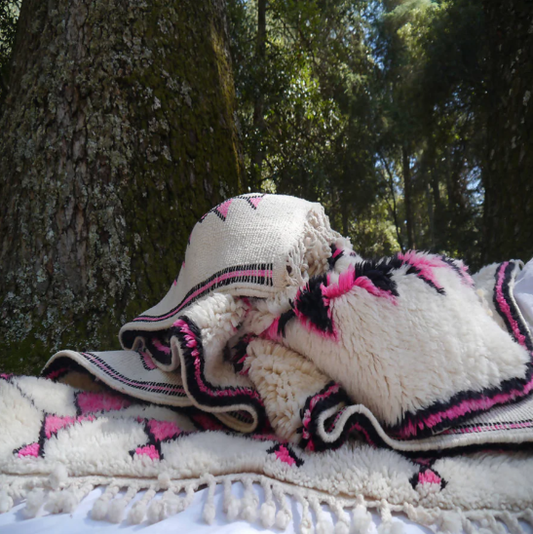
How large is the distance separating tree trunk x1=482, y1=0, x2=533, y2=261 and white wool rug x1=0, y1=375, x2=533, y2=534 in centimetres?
179

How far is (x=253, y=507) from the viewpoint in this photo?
0.61 metres

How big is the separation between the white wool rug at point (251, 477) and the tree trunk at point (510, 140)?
1786 mm

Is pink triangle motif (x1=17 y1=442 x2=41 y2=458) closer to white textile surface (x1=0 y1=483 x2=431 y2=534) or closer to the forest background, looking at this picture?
white textile surface (x1=0 y1=483 x2=431 y2=534)

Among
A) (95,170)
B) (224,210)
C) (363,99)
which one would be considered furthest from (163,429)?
(363,99)

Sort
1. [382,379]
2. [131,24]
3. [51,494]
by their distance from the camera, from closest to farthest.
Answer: [51,494]
[382,379]
[131,24]

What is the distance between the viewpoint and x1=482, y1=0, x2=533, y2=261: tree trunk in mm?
2219

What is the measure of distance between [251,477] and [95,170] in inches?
59.9

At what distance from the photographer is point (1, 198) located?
1.93 meters

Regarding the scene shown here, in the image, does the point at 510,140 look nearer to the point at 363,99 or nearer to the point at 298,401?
the point at 298,401

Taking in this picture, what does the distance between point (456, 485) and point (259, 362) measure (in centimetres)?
42

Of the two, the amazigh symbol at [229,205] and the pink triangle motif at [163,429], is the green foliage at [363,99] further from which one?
the pink triangle motif at [163,429]

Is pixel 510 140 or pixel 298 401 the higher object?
pixel 510 140

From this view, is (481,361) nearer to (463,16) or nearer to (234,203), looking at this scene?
(234,203)

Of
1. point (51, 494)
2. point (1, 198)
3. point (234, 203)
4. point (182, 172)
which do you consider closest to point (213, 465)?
point (51, 494)
